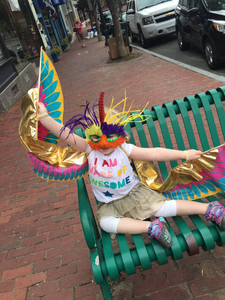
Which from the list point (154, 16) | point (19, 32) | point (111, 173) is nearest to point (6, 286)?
point (111, 173)

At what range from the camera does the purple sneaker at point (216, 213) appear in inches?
66.1

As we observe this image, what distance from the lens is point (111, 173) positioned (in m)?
1.84

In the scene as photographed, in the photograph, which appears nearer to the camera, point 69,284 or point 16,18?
point 69,284

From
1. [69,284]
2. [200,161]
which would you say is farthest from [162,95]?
[69,284]

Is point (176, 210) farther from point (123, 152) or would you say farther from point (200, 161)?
point (123, 152)

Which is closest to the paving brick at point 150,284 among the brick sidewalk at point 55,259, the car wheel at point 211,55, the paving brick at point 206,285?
the brick sidewalk at point 55,259

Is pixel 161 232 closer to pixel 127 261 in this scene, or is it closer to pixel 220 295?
pixel 127 261

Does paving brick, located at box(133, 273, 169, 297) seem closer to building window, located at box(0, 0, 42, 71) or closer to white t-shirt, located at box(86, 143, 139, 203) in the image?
white t-shirt, located at box(86, 143, 139, 203)

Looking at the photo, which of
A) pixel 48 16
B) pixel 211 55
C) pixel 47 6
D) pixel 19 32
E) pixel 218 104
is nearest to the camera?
pixel 218 104

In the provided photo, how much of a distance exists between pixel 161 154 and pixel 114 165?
33 centimetres

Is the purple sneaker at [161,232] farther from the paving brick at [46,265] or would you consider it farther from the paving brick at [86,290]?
the paving brick at [46,265]

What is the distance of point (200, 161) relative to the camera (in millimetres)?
1862

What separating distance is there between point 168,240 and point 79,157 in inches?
33.3

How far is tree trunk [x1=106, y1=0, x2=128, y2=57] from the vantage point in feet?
30.3
